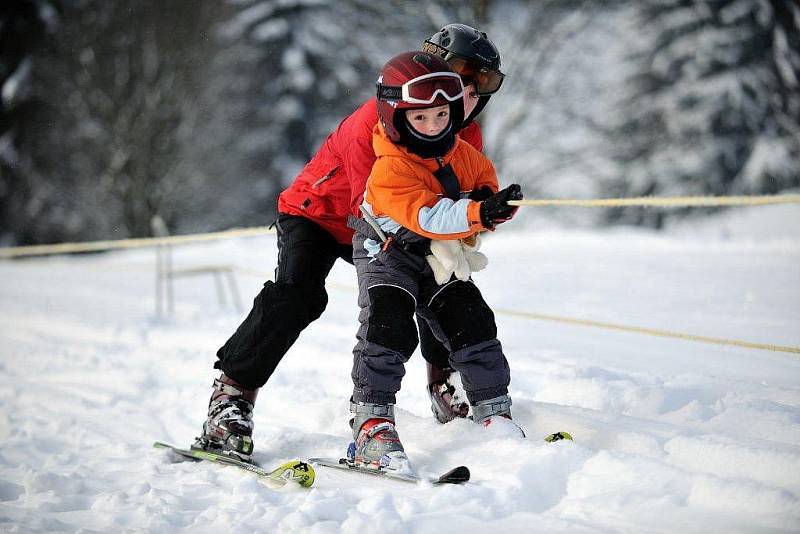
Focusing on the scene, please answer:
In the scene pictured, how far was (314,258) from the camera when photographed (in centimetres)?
343

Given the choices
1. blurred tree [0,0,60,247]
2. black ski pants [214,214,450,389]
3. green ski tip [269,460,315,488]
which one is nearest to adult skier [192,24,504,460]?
black ski pants [214,214,450,389]

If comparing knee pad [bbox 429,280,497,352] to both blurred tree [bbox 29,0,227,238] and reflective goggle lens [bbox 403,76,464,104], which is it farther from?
blurred tree [bbox 29,0,227,238]

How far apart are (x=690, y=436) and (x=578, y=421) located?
1.54 ft

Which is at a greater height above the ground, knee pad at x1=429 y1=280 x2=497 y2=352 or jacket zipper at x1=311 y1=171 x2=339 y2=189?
jacket zipper at x1=311 y1=171 x2=339 y2=189

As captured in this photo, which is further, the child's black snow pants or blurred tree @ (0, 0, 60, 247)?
Result: blurred tree @ (0, 0, 60, 247)

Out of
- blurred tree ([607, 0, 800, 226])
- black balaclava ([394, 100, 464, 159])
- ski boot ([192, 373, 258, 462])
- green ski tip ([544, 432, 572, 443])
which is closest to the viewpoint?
green ski tip ([544, 432, 572, 443])

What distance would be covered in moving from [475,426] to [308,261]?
976 millimetres

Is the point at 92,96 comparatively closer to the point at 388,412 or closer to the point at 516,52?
the point at 516,52

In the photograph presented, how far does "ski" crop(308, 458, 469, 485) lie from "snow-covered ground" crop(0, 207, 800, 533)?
1.8 inches

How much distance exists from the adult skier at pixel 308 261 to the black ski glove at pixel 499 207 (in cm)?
66

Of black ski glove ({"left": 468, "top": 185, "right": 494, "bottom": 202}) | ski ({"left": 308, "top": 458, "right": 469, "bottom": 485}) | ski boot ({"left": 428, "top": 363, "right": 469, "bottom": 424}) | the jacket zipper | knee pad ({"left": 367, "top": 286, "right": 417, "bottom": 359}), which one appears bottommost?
ski ({"left": 308, "top": 458, "right": 469, "bottom": 485})

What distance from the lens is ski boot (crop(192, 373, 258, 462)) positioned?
3326 millimetres

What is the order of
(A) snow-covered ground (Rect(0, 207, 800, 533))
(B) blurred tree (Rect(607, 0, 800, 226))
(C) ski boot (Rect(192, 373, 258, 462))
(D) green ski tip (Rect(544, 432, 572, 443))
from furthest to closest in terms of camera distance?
1. (B) blurred tree (Rect(607, 0, 800, 226))
2. (C) ski boot (Rect(192, 373, 258, 462))
3. (D) green ski tip (Rect(544, 432, 572, 443))
4. (A) snow-covered ground (Rect(0, 207, 800, 533))

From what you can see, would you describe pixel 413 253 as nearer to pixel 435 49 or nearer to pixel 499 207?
pixel 499 207
